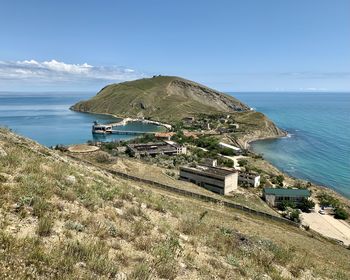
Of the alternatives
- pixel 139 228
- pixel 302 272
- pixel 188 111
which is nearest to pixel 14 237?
pixel 139 228

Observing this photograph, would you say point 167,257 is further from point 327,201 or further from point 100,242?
point 327,201

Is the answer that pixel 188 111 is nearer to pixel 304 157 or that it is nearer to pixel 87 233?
pixel 304 157

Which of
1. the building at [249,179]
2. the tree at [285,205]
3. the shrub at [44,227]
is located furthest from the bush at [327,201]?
the shrub at [44,227]

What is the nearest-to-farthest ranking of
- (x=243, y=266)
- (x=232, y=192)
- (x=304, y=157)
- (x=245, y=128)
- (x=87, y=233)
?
(x=87, y=233)
(x=243, y=266)
(x=232, y=192)
(x=304, y=157)
(x=245, y=128)

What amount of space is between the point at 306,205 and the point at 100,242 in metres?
48.7

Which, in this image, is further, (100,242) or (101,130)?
(101,130)

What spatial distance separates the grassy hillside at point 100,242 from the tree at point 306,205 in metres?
40.3

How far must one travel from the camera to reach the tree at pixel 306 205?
49.7 metres

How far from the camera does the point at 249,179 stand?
2311 inches

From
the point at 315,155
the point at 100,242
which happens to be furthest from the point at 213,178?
the point at 315,155

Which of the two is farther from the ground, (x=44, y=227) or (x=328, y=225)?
(x=44, y=227)

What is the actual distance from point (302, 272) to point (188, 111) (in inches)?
7174

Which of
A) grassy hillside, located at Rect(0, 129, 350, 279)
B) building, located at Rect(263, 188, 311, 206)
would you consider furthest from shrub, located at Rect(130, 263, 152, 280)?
building, located at Rect(263, 188, 311, 206)

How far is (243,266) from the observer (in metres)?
9.38
